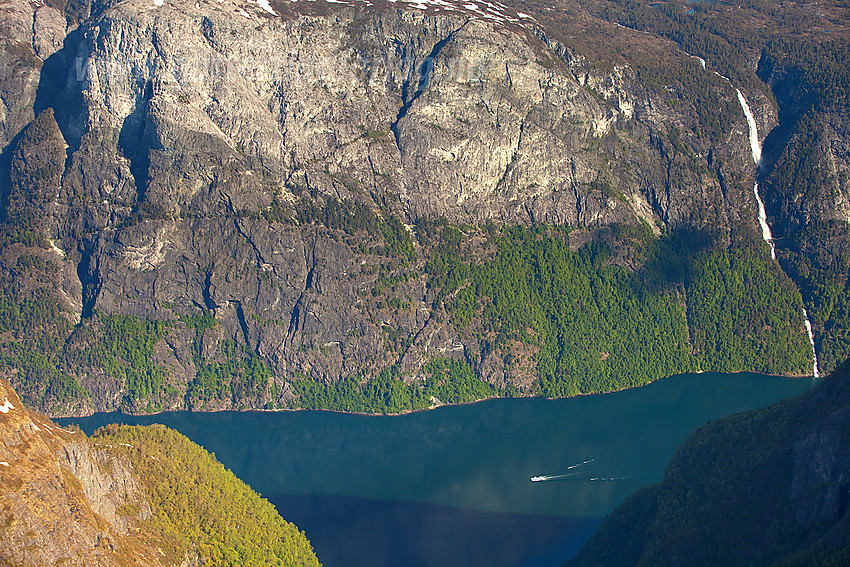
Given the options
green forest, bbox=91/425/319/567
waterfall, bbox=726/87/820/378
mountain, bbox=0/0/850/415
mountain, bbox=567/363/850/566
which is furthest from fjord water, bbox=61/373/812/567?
mountain, bbox=567/363/850/566

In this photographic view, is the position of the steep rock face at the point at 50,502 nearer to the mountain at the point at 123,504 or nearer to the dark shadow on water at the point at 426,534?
the mountain at the point at 123,504

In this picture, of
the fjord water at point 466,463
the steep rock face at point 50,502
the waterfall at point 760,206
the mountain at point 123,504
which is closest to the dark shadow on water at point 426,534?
the fjord water at point 466,463

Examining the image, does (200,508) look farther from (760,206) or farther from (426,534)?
(760,206)

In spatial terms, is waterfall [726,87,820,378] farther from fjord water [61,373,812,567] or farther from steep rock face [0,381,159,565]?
steep rock face [0,381,159,565]

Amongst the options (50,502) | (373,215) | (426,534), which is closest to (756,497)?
(426,534)

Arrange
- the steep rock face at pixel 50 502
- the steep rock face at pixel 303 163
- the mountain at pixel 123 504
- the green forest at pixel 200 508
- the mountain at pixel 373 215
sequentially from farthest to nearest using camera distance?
the steep rock face at pixel 303 163 < the mountain at pixel 373 215 < the green forest at pixel 200 508 < the mountain at pixel 123 504 < the steep rock face at pixel 50 502
